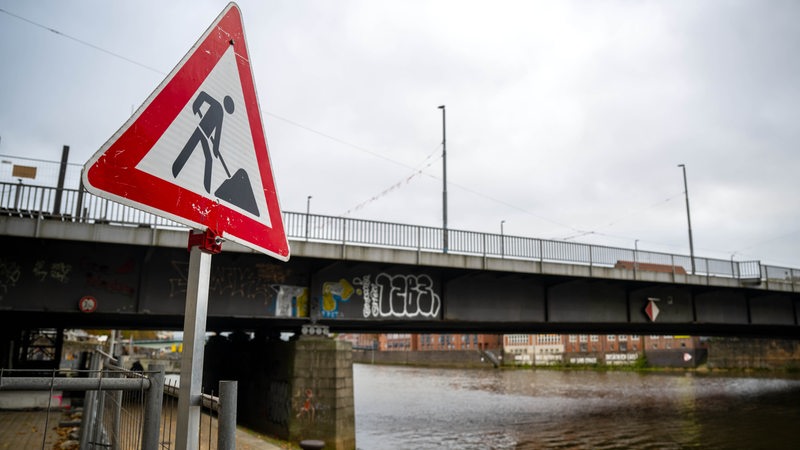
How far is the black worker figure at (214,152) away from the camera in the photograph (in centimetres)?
275

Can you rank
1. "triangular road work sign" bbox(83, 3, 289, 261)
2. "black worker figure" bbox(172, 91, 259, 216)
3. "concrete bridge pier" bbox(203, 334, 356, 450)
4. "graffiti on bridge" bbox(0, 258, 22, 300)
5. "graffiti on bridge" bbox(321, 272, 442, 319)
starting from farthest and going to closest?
"graffiti on bridge" bbox(321, 272, 442, 319)
"concrete bridge pier" bbox(203, 334, 356, 450)
"graffiti on bridge" bbox(0, 258, 22, 300)
"black worker figure" bbox(172, 91, 259, 216)
"triangular road work sign" bbox(83, 3, 289, 261)

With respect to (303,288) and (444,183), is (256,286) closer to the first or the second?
(303,288)

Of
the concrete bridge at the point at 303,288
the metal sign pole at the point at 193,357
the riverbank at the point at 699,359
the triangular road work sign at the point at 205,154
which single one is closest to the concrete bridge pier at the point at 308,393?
the concrete bridge at the point at 303,288

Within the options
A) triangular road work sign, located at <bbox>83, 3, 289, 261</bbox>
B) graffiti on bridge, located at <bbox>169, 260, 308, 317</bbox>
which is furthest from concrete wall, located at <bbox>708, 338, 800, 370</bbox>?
triangular road work sign, located at <bbox>83, 3, 289, 261</bbox>

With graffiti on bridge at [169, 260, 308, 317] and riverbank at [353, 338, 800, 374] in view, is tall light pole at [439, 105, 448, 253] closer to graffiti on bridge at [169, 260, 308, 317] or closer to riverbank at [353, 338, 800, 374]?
graffiti on bridge at [169, 260, 308, 317]

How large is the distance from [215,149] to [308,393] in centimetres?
1608

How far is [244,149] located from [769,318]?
37.1m

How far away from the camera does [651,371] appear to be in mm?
85562

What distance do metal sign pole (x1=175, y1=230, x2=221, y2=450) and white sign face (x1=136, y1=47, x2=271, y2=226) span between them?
309 millimetres

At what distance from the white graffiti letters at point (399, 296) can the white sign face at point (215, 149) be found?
17967 mm

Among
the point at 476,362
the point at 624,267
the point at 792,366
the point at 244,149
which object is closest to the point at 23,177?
the point at 244,149

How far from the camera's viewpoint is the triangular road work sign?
2.47 meters

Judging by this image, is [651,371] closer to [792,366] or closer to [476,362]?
[792,366]

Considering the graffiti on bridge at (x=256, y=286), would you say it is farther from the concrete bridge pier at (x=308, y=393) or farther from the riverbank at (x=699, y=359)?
the riverbank at (x=699, y=359)
